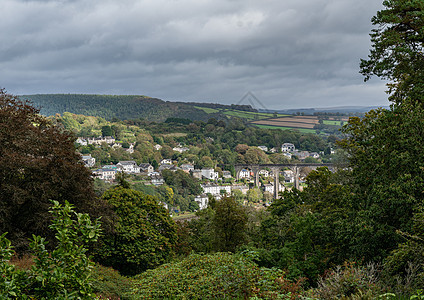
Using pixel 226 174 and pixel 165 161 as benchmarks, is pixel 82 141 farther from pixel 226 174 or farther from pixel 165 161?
pixel 226 174

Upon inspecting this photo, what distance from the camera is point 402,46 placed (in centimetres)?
1205

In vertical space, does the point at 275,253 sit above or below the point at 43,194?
below

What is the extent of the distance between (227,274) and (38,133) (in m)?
8.55

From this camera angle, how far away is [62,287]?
4023 mm

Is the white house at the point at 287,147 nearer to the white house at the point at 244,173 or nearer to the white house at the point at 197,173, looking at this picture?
the white house at the point at 244,173

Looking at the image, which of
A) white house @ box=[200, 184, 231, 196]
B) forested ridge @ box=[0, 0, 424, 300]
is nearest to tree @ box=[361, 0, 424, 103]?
forested ridge @ box=[0, 0, 424, 300]

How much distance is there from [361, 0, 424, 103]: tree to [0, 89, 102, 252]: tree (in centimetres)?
1140

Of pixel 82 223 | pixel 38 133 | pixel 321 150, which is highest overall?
pixel 38 133

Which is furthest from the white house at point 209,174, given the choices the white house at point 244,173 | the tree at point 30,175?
the tree at point 30,175

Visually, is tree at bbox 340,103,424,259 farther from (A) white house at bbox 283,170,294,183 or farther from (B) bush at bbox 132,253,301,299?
(A) white house at bbox 283,170,294,183

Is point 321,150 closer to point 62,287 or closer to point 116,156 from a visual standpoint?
point 116,156

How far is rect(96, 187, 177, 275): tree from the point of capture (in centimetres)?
1709

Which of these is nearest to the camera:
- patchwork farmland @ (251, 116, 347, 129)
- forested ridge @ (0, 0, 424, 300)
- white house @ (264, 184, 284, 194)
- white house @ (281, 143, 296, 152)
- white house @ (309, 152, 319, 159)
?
forested ridge @ (0, 0, 424, 300)

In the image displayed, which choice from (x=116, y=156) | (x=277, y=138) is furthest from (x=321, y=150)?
(x=116, y=156)
